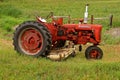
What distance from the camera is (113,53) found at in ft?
43.6

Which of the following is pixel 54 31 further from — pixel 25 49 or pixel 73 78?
pixel 73 78

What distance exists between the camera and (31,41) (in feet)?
39.6

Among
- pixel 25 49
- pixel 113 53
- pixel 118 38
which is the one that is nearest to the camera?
pixel 25 49

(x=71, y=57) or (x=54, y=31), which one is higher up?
(x=54, y=31)

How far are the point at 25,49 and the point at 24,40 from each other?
0.29m

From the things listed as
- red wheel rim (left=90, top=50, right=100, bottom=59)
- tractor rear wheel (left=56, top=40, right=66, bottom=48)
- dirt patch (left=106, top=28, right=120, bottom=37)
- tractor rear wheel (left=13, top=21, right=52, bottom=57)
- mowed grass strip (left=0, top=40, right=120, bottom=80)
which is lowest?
dirt patch (left=106, top=28, right=120, bottom=37)

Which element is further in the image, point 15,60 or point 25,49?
point 25,49

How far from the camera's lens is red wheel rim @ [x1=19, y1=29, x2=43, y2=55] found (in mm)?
11938

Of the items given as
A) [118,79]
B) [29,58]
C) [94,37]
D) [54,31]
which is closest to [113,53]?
[94,37]

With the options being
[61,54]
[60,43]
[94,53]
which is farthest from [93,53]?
[60,43]

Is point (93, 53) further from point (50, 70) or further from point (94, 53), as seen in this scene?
point (50, 70)

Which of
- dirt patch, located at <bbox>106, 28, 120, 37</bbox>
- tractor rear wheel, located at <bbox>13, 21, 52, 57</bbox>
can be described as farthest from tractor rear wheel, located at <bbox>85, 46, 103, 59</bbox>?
dirt patch, located at <bbox>106, 28, 120, 37</bbox>

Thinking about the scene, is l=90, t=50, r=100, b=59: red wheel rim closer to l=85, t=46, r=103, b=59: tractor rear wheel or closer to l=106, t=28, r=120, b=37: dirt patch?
l=85, t=46, r=103, b=59: tractor rear wheel

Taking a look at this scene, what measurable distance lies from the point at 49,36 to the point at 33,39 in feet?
1.82
